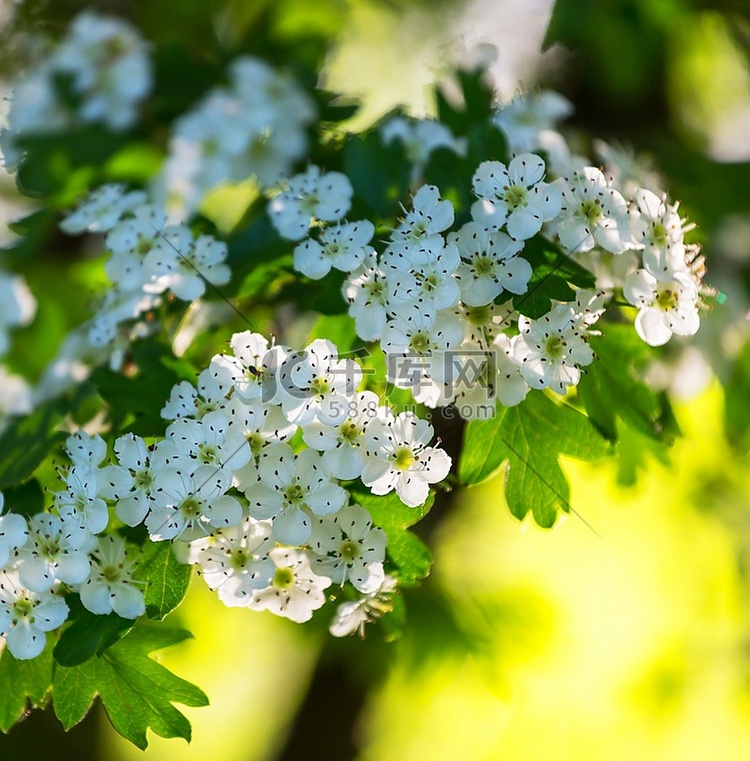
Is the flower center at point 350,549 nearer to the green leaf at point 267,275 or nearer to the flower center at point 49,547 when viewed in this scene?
the flower center at point 49,547

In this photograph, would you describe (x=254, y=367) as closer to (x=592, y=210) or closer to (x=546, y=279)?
(x=546, y=279)

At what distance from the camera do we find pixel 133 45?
2117 mm

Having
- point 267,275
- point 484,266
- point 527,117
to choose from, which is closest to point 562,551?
point 527,117

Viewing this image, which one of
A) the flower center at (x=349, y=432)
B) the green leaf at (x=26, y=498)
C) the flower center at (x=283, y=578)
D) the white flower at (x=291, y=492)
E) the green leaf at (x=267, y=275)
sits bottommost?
the green leaf at (x=26, y=498)

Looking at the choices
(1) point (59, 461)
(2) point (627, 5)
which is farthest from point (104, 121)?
(2) point (627, 5)

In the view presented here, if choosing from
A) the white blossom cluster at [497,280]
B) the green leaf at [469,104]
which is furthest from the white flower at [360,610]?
the green leaf at [469,104]

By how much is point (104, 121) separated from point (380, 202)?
0.93 metres

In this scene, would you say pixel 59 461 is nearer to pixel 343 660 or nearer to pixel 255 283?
pixel 255 283

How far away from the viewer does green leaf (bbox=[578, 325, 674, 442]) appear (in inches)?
45.8

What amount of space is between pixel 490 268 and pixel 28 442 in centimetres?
80

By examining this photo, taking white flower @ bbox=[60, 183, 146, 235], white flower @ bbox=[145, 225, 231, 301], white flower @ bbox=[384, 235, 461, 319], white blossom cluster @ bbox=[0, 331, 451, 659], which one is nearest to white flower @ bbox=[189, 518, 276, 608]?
white blossom cluster @ bbox=[0, 331, 451, 659]

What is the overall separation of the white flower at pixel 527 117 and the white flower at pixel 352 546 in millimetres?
737

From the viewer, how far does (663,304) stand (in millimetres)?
1144

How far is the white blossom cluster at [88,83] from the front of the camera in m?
2.00
